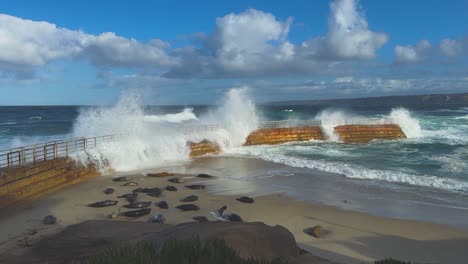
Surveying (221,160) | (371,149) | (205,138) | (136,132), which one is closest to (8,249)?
(221,160)

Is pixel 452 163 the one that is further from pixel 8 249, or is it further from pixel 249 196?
pixel 8 249

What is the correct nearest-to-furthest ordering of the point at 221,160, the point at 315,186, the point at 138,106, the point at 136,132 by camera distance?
the point at 315,186 < the point at 221,160 < the point at 136,132 < the point at 138,106

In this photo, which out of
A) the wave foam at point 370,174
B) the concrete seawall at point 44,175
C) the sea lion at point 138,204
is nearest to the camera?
the sea lion at point 138,204

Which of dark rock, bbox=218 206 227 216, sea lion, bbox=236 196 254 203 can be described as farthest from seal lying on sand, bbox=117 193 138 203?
sea lion, bbox=236 196 254 203

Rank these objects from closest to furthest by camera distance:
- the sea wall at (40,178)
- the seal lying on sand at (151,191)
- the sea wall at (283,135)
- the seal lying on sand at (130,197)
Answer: the sea wall at (40,178) → the seal lying on sand at (130,197) → the seal lying on sand at (151,191) → the sea wall at (283,135)

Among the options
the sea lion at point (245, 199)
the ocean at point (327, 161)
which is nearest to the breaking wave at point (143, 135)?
the ocean at point (327, 161)

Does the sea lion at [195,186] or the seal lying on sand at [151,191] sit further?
the sea lion at [195,186]

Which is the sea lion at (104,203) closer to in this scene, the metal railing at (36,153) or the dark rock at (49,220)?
the dark rock at (49,220)

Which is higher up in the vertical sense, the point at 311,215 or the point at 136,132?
the point at 136,132
